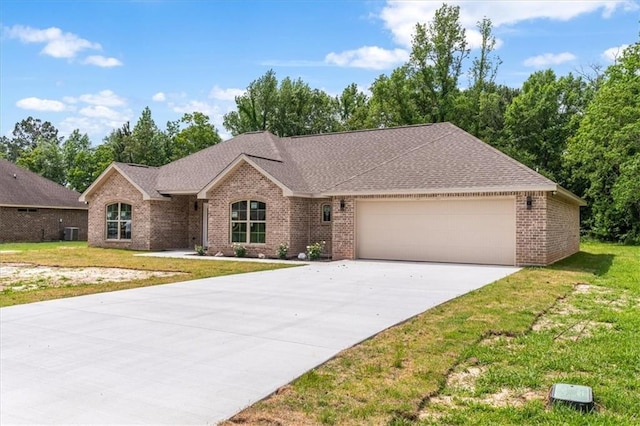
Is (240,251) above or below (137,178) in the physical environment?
below

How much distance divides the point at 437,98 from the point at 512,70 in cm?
716

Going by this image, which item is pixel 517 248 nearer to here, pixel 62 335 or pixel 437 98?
pixel 62 335

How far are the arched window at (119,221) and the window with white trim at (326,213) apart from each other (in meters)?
9.63

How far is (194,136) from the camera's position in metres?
43.8

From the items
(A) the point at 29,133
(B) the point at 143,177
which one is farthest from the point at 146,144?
(A) the point at 29,133

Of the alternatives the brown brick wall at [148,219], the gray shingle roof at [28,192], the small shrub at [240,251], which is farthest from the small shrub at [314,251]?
the gray shingle roof at [28,192]

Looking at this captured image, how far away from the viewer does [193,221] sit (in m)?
23.6

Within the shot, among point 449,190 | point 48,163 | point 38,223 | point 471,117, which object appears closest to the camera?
point 449,190

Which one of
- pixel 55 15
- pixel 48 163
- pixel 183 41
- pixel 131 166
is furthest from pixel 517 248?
pixel 48 163

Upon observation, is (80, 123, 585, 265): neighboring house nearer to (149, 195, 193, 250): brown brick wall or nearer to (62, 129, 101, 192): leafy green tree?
(149, 195, 193, 250): brown brick wall

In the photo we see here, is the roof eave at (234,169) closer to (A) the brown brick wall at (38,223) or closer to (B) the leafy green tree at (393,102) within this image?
(A) the brown brick wall at (38,223)

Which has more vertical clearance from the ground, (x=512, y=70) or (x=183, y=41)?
(x=512, y=70)

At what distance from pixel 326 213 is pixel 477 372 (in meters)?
14.6

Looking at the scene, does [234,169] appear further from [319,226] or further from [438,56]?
[438,56]
